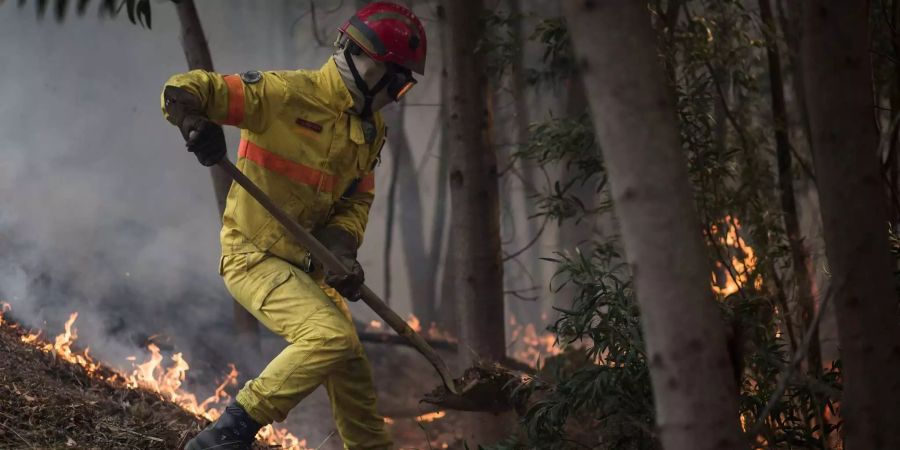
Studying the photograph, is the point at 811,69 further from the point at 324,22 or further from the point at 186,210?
the point at 324,22

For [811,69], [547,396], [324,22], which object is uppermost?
[324,22]

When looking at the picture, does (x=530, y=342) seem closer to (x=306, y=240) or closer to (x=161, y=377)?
(x=161, y=377)

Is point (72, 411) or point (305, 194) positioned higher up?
point (305, 194)

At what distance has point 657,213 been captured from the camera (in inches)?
89.7

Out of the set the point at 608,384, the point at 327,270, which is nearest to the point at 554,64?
the point at 327,270

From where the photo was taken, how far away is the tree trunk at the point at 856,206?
2844 mm

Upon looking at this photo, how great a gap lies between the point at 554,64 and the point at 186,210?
3.17m

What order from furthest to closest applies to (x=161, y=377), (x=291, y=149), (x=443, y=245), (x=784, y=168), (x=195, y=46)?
(x=443, y=245) < (x=161, y=377) < (x=195, y=46) < (x=784, y=168) < (x=291, y=149)

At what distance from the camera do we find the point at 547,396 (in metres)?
3.98

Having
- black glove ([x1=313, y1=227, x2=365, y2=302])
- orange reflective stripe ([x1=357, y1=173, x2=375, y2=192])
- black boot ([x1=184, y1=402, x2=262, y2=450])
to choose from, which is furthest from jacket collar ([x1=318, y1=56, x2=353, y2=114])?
black boot ([x1=184, y1=402, x2=262, y2=450])

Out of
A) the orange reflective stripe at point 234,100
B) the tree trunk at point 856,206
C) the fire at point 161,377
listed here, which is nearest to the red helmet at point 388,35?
the orange reflective stripe at point 234,100

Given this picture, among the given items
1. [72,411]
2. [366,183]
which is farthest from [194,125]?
[72,411]

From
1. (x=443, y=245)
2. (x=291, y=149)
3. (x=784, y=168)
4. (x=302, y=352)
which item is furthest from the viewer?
(x=443, y=245)

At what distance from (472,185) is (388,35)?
1773mm
